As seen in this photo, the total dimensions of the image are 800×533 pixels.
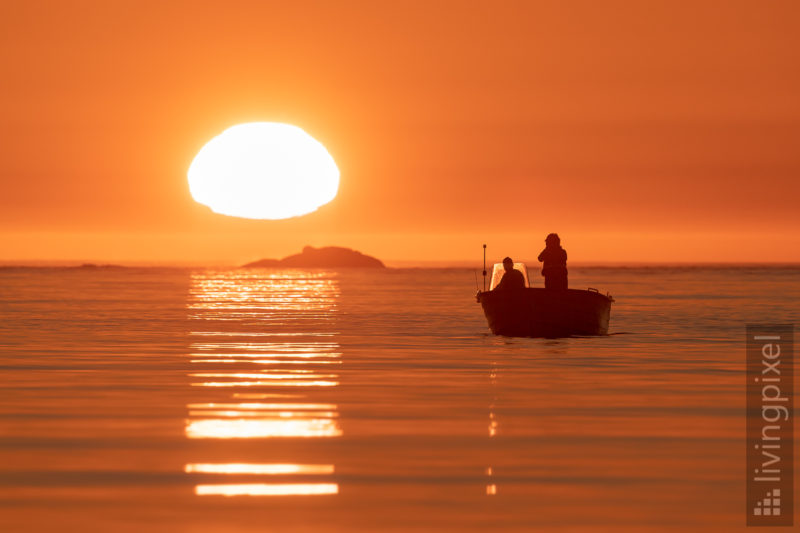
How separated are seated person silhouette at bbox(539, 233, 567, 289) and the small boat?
409 millimetres

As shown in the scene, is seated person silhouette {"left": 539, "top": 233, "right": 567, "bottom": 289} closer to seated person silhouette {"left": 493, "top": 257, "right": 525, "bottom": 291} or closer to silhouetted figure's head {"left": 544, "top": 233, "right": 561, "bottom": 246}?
silhouetted figure's head {"left": 544, "top": 233, "right": 561, "bottom": 246}

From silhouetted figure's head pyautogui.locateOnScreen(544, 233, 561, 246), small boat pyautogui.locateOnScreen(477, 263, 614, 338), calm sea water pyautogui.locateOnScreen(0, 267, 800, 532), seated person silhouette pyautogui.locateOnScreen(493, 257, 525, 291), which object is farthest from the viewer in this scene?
seated person silhouette pyautogui.locateOnScreen(493, 257, 525, 291)

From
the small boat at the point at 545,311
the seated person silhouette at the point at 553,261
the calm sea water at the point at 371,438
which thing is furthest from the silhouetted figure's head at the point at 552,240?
the calm sea water at the point at 371,438

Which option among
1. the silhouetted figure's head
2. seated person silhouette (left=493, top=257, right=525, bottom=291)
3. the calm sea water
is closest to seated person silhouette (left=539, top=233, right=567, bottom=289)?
the silhouetted figure's head

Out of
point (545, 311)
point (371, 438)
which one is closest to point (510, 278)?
point (545, 311)

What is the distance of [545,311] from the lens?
41.3 m

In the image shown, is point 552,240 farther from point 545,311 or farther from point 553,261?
point 545,311

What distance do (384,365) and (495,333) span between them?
13.1 metres

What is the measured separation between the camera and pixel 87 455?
16.2 m

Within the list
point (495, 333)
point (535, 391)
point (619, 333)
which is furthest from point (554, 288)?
point (535, 391)

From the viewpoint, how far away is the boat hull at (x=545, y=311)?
134 ft

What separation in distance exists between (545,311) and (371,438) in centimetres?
2411

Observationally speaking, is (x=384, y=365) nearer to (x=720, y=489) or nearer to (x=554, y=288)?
(x=554, y=288)

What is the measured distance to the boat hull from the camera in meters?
41.0
